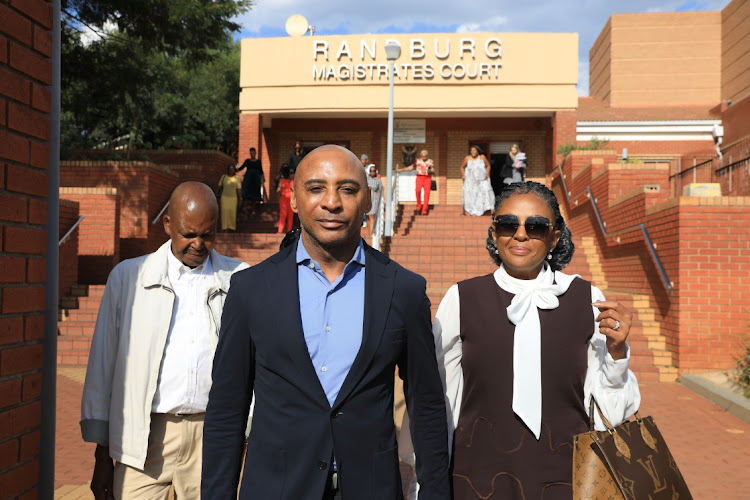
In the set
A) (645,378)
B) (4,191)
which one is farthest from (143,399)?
(645,378)

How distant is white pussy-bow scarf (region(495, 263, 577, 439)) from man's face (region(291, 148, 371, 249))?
712mm

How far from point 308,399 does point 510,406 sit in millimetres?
773

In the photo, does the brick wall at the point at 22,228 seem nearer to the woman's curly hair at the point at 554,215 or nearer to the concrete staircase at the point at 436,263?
the woman's curly hair at the point at 554,215

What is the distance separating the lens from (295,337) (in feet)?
5.95

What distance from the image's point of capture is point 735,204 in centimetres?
807

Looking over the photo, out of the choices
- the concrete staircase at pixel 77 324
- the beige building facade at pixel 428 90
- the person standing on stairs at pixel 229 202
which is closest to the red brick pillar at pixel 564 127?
the beige building facade at pixel 428 90

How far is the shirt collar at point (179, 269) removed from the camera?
2768 millimetres

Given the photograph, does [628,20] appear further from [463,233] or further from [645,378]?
[645,378]

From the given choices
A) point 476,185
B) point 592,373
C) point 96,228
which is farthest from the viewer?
point 476,185

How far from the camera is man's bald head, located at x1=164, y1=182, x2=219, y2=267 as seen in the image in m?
2.71

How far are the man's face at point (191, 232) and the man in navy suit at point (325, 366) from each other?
85cm

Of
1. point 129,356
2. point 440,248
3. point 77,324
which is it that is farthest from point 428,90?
point 129,356

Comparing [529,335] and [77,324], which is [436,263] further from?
[529,335]

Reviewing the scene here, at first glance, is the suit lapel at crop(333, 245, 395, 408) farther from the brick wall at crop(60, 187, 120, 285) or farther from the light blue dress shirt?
the brick wall at crop(60, 187, 120, 285)
